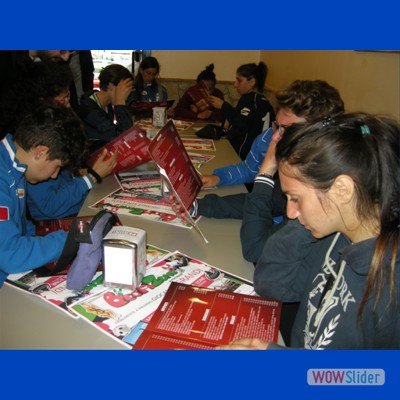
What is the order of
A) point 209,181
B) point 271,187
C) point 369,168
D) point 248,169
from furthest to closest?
point 248,169 → point 209,181 → point 271,187 → point 369,168

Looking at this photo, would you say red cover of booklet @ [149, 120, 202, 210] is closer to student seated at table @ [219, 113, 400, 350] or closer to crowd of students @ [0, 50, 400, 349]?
crowd of students @ [0, 50, 400, 349]

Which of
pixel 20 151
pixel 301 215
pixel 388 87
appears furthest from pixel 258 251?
pixel 388 87

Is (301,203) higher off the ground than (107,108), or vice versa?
(107,108)

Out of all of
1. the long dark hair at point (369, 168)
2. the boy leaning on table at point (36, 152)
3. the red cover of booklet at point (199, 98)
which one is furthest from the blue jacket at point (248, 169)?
the red cover of booklet at point (199, 98)

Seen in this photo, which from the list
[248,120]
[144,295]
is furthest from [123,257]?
[248,120]

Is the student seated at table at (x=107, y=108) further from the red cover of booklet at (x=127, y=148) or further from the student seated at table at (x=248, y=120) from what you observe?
the student seated at table at (x=248, y=120)

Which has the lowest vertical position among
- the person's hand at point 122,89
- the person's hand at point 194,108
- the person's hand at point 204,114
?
the person's hand at point 204,114

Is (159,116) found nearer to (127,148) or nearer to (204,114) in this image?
(204,114)

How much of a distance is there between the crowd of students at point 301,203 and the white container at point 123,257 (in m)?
0.19

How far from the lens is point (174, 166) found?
1277 mm

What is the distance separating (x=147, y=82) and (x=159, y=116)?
1111 mm

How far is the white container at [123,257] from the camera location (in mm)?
926

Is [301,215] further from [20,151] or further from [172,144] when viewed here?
[20,151]

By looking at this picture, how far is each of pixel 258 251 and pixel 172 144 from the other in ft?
1.58
